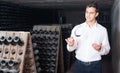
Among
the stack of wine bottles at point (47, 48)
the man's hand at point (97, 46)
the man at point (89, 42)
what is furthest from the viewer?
the stack of wine bottles at point (47, 48)

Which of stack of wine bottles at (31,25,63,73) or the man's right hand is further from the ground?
the man's right hand

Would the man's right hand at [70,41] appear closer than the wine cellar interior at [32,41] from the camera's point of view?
Yes

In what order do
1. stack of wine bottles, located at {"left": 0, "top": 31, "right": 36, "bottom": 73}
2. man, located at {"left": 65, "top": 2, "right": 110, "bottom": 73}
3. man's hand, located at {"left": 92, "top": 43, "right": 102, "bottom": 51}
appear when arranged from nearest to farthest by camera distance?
man's hand, located at {"left": 92, "top": 43, "right": 102, "bottom": 51} < man, located at {"left": 65, "top": 2, "right": 110, "bottom": 73} < stack of wine bottles, located at {"left": 0, "top": 31, "right": 36, "bottom": 73}

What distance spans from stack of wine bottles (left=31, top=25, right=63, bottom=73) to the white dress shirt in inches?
78.9

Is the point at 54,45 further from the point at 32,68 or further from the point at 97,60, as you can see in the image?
the point at 97,60

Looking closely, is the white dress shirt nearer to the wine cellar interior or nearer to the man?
the man

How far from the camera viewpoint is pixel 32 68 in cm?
334

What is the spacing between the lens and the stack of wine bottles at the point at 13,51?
3.04 metres

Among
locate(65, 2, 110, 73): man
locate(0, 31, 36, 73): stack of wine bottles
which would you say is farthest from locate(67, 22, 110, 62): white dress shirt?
locate(0, 31, 36, 73): stack of wine bottles

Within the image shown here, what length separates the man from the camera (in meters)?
2.44

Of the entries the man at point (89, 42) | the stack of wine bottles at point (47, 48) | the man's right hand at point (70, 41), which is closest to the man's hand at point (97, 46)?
the man at point (89, 42)

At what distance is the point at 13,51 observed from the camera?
312cm

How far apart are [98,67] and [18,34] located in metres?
1.18

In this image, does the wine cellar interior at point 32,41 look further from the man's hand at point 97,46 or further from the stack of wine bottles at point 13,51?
the man's hand at point 97,46
